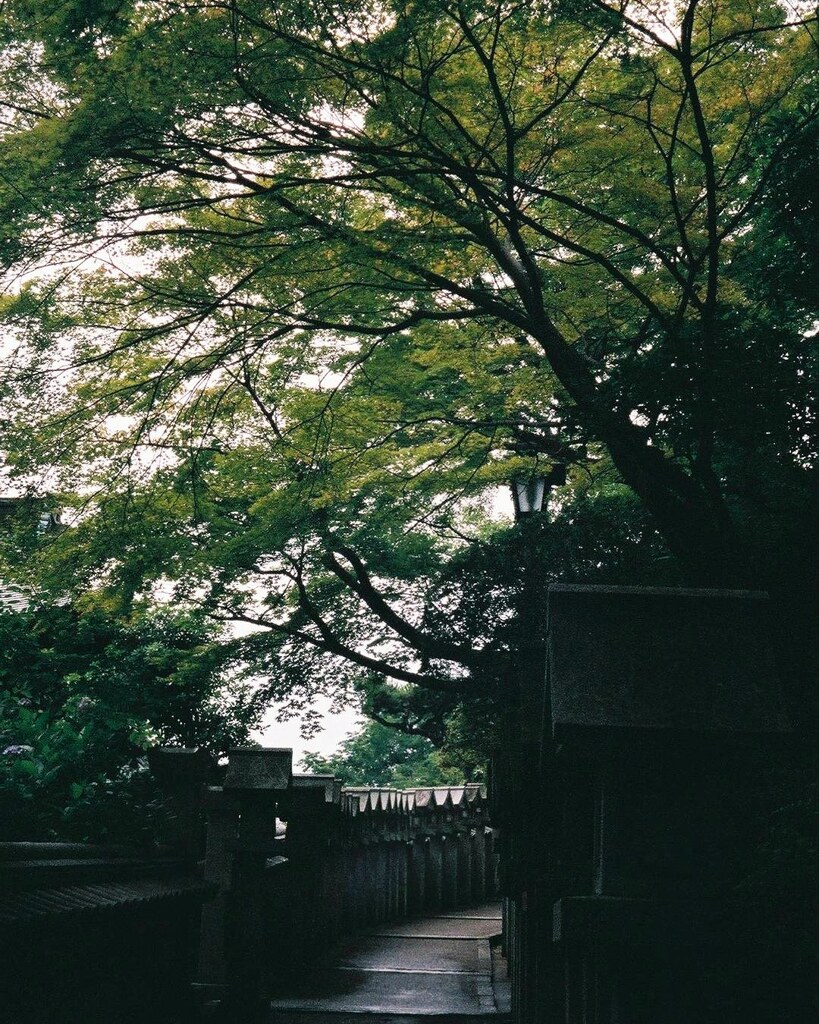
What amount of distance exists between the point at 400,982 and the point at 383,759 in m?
26.7

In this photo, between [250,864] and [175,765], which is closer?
[175,765]

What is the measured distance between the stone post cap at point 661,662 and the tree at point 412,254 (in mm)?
2119

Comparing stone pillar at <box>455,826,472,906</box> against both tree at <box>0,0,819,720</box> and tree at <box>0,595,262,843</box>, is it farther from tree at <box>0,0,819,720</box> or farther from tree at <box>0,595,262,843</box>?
tree at <box>0,0,819,720</box>

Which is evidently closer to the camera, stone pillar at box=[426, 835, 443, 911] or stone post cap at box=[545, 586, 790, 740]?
stone post cap at box=[545, 586, 790, 740]

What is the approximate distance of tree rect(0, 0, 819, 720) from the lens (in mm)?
5527

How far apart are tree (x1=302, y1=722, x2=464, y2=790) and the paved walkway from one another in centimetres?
2046

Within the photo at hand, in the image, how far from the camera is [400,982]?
9695 millimetres

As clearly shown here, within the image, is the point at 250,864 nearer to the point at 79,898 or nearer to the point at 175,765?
the point at 175,765

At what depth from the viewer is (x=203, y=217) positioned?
8.20 m

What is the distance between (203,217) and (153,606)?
23.1 feet

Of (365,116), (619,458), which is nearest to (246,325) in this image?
(365,116)

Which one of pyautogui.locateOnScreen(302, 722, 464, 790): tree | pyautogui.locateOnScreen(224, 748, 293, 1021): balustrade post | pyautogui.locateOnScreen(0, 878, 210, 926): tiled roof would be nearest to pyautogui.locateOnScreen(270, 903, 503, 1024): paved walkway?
pyautogui.locateOnScreen(224, 748, 293, 1021): balustrade post

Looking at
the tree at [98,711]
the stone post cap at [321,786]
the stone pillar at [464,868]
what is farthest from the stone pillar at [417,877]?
the stone post cap at [321,786]

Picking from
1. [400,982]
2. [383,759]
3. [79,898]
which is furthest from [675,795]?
[383,759]
